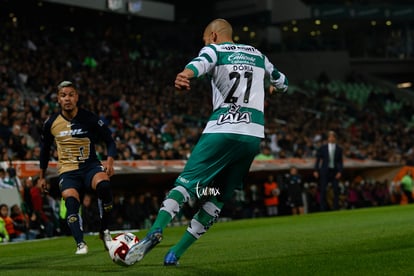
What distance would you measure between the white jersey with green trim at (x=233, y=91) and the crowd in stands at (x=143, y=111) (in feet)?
39.1

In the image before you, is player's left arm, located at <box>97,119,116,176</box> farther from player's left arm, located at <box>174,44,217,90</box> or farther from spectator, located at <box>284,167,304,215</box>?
spectator, located at <box>284,167,304,215</box>

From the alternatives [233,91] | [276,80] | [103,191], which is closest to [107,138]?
[103,191]

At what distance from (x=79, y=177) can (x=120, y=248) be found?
4.00 m

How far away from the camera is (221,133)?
7.87 meters

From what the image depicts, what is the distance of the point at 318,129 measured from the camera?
40.9 m

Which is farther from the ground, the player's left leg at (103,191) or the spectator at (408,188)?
the player's left leg at (103,191)

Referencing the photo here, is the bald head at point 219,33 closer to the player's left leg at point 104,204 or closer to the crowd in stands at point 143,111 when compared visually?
the player's left leg at point 104,204

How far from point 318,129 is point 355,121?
6.45m

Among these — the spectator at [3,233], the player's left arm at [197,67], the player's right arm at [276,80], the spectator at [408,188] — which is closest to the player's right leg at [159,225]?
the player's left arm at [197,67]

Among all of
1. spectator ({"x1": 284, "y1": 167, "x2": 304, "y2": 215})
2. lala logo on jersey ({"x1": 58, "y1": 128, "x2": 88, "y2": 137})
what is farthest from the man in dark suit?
lala logo on jersey ({"x1": 58, "y1": 128, "x2": 88, "y2": 137})

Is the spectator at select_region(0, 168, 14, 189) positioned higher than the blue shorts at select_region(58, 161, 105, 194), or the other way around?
the blue shorts at select_region(58, 161, 105, 194)

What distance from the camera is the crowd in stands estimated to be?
78.0 feet

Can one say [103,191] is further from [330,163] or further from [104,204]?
[330,163]

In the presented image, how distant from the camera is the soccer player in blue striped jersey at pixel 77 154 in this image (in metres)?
11.2
